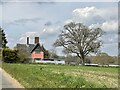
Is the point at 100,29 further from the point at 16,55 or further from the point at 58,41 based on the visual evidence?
the point at 16,55

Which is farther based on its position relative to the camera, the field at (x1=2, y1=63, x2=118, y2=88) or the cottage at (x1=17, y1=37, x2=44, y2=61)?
the cottage at (x1=17, y1=37, x2=44, y2=61)

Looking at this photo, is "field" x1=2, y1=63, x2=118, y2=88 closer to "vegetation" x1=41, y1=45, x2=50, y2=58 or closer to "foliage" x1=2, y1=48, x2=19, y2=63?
"foliage" x1=2, y1=48, x2=19, y2=63

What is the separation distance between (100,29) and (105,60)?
1481cm

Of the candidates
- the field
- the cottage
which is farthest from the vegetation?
the field

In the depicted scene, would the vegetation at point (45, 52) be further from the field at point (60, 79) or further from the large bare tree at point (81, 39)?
the field at point (60, 79)

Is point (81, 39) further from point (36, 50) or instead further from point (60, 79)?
point (60, 79)

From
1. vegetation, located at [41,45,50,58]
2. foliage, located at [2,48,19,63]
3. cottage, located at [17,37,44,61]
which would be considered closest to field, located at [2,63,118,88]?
foliage, located at [2,48,19,63]

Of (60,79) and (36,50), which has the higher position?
(36,50)

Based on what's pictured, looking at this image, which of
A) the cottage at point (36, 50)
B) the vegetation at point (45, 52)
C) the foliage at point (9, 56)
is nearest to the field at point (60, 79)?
the foliage at point (9, 56)

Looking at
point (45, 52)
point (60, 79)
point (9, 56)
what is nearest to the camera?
point (60, 79)

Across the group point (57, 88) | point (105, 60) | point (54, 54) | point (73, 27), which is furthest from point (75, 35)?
point (57, 88)

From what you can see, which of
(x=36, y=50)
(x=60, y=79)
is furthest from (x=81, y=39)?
(x=60, y=79)

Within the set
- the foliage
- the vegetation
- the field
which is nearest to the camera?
the field

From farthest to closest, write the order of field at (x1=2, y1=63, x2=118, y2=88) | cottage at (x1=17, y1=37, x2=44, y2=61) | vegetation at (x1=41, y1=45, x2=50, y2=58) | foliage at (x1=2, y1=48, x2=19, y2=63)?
vegetation at (x1=41, y1=45, x2=50, y2=58) < cottage at (x1=17, y1=37, x2=44, y2=61) < foliage at (x1=2, y1=48, x2=19, y2=63) < field at (x1=2, y1=63, x2=118, y2=88)
